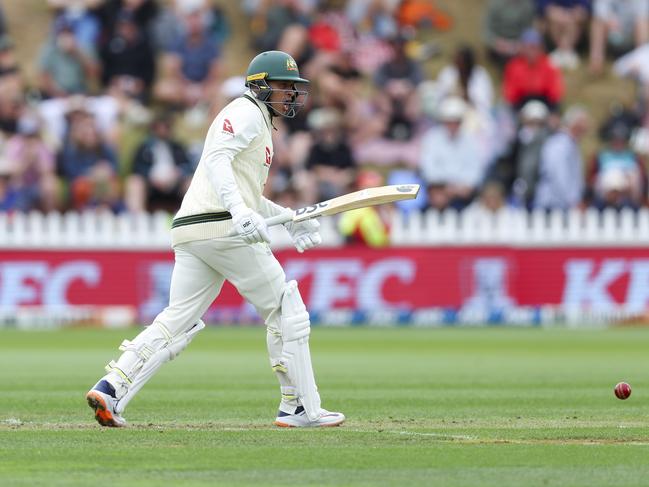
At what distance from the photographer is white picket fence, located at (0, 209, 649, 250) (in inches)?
927

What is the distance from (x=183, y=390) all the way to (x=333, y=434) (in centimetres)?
362

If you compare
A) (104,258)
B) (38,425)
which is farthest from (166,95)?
(38,425)

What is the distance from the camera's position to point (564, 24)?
87.0 ft

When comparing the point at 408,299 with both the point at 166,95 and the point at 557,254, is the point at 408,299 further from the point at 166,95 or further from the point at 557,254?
the point at 166,95

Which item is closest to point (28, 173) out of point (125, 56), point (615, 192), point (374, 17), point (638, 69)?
point (125, 56)

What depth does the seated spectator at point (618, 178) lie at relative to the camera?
2430cm

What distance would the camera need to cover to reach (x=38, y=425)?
9.65 m

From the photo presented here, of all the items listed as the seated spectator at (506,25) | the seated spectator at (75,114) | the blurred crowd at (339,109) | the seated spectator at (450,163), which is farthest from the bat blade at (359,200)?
the seated spectator at (506,25)

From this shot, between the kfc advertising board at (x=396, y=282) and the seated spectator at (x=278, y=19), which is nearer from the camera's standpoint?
the kfc advertising board at (x=396, y=282)

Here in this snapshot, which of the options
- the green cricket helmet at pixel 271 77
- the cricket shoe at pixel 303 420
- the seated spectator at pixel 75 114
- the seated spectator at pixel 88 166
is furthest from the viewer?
the seated spectator at pixel 75 114

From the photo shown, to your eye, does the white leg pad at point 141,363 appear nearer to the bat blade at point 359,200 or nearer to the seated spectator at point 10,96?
the bat blade at point 359,200

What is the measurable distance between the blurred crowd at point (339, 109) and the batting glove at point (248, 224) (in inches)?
538

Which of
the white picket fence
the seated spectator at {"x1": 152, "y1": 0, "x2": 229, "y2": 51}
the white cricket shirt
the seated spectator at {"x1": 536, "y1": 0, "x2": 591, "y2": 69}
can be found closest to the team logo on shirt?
the white cricket shirt

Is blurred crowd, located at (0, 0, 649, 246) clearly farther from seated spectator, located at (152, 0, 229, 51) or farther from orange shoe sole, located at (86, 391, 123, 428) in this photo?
orange shoe sole, located at (86, 391, 123, 428)
